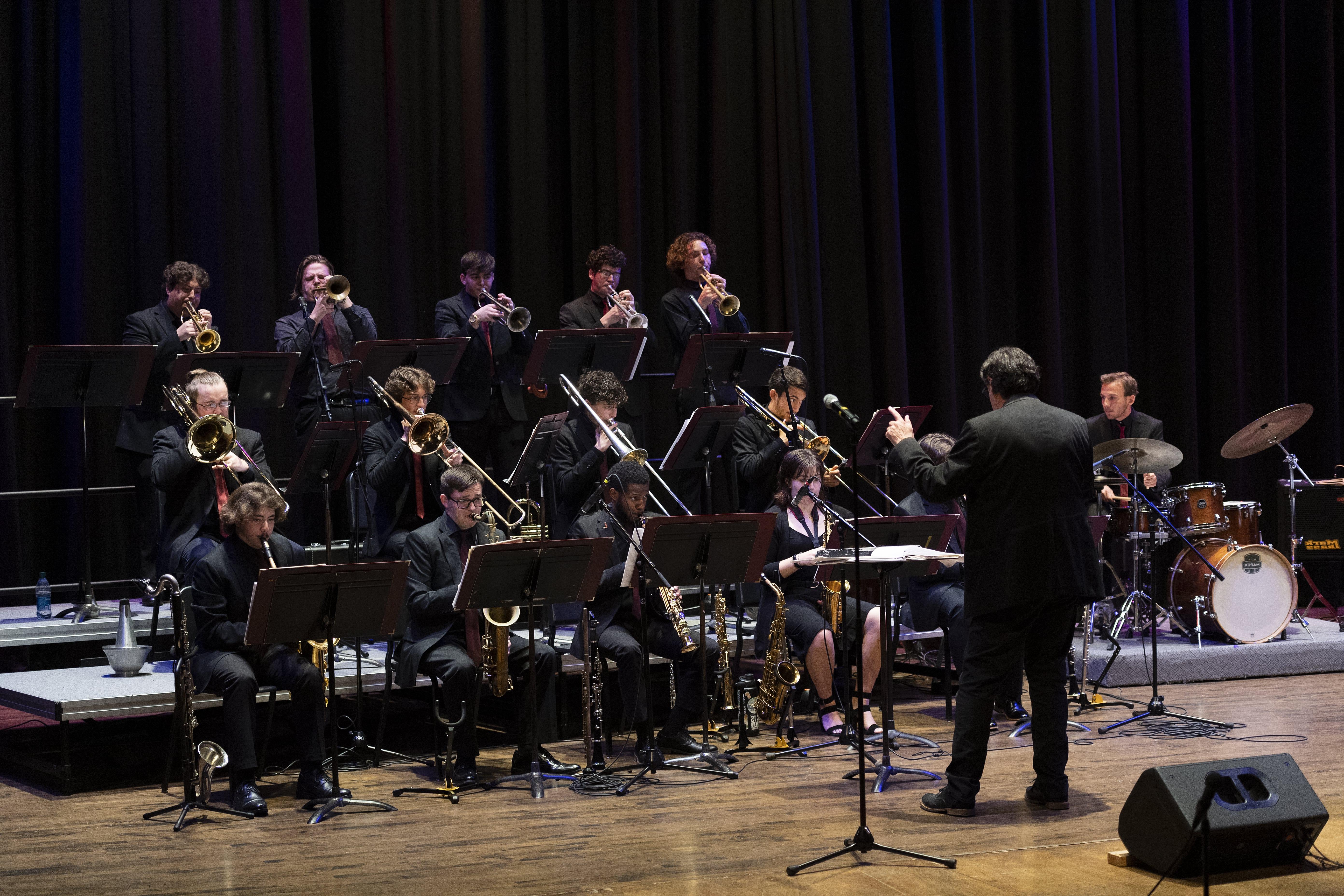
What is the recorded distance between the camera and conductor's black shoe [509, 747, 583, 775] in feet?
20.2

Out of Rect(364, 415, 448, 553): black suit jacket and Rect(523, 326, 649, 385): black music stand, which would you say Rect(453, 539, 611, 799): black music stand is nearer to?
Rect(364, 415, 448, 553): black suit jacket

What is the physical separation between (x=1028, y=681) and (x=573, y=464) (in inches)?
107

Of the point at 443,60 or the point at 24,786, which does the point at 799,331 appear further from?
the point at 24,786

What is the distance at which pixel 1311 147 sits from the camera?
1102 centimetres

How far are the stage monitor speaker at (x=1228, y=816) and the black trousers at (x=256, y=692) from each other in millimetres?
3046

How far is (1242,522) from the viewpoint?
833 centimetres

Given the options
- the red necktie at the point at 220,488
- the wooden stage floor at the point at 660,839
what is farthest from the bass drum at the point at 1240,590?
the red necktie at the point at 220,488

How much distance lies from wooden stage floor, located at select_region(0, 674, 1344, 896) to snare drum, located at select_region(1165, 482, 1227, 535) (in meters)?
1.85

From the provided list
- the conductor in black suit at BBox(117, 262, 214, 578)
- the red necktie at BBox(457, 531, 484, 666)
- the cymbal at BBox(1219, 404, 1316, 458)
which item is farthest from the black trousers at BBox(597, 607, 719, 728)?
the cymbal at BBox(1219, 404, 1316, 458)

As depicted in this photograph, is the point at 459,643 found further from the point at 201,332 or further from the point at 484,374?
the point at 201,332

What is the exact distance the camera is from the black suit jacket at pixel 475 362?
7801mm

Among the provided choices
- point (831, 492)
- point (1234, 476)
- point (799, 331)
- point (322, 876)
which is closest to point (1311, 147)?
point (1234, 476)

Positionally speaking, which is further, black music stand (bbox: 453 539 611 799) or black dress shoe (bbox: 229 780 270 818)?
black dress shoe (bbox: 229 780 270 818)

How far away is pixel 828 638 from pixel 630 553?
3.71 ft
